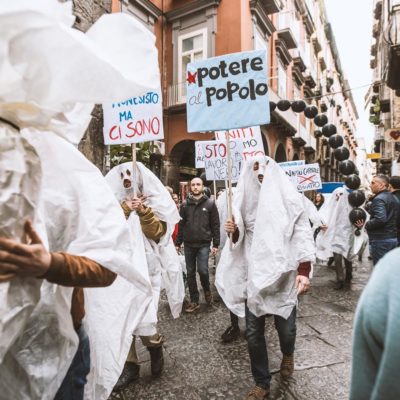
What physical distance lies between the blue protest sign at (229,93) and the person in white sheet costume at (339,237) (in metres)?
4.04

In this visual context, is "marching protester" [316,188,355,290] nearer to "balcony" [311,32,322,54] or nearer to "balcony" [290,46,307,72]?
"balcony" [290,46,307,72]

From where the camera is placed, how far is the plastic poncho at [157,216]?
3.39 meters

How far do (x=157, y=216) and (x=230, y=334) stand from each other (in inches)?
61.8

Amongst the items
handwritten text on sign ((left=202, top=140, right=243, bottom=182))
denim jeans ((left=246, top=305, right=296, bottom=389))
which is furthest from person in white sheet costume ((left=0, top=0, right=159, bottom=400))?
handwritten text on sign ((left=202, top=140, right=243, bottom=182))

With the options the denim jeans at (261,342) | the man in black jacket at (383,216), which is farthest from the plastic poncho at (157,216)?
the man in black jacket at (383,216)

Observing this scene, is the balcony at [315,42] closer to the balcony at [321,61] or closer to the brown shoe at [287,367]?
the balcony at [321,61]

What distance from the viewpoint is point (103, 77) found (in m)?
1.10

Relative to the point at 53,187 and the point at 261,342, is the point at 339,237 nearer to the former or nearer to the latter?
the point at 261,342

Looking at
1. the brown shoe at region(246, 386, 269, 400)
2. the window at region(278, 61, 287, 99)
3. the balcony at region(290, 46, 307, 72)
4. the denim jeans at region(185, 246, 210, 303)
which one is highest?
the balcony at region(290, 46, 307, 72)

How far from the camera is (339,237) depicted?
682cm

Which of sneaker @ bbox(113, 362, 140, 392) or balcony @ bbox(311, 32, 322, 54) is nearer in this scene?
sneaker @ bbox(113, 362, 140, 392)

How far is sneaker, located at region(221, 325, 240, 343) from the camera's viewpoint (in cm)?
396

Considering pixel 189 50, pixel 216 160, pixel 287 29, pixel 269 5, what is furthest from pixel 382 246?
pixel 287 29

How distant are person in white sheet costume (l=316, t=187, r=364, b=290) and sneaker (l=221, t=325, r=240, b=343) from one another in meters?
3.05
